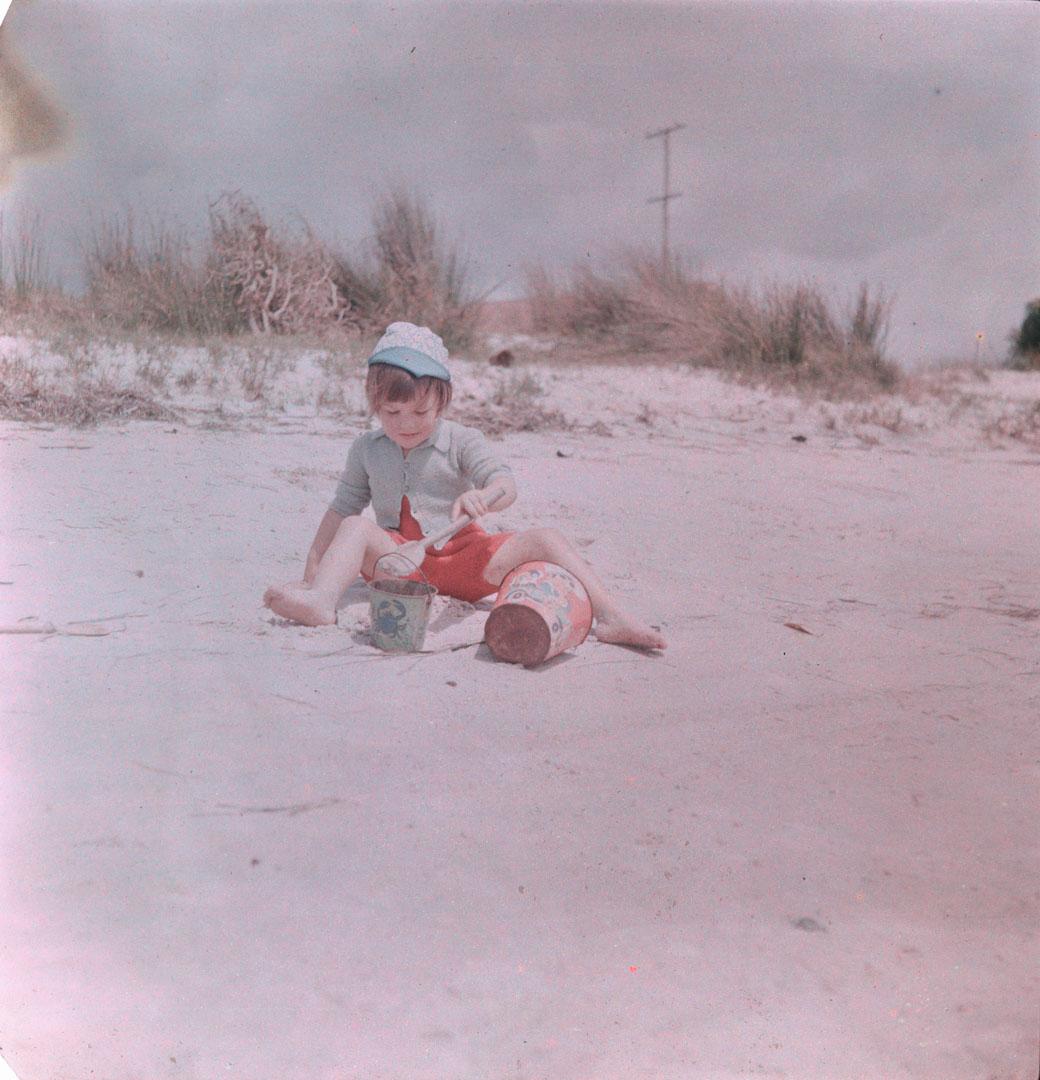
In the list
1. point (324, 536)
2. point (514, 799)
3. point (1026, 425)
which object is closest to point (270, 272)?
point (324, 536)

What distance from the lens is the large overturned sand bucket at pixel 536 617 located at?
2.24m

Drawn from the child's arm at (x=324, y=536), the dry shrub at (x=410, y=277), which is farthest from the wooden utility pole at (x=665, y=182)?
the child's arm at (x=324, y=536)

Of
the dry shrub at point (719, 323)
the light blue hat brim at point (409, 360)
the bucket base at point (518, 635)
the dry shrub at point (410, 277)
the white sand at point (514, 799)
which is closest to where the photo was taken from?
the white sand at point (514, 799)

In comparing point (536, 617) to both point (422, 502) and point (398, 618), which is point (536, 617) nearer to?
point (398, 618)

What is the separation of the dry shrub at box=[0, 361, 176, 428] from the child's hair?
614 mm

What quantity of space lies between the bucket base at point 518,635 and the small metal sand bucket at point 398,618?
148 mm

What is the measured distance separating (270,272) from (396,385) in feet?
2.20

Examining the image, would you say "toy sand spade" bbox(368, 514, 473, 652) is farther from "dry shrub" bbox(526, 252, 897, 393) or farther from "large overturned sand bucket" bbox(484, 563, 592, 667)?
"dry shrub" bbox(526, 252, 897, 393)

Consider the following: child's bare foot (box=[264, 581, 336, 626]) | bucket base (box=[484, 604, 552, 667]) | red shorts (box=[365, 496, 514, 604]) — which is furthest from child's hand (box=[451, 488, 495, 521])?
child's bare foot (box=[264, 581, 336, 626])

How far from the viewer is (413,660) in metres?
2.24

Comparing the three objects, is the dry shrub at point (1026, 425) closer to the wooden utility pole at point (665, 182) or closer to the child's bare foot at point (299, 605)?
the wooden utility pole at point (665, 182)

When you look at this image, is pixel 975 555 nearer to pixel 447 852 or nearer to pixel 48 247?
pixel 447 852

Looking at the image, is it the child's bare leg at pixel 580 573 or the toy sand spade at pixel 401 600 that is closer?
the toy sand spade at pixel 401 600

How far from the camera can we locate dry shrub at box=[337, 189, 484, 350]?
2.59 meters
